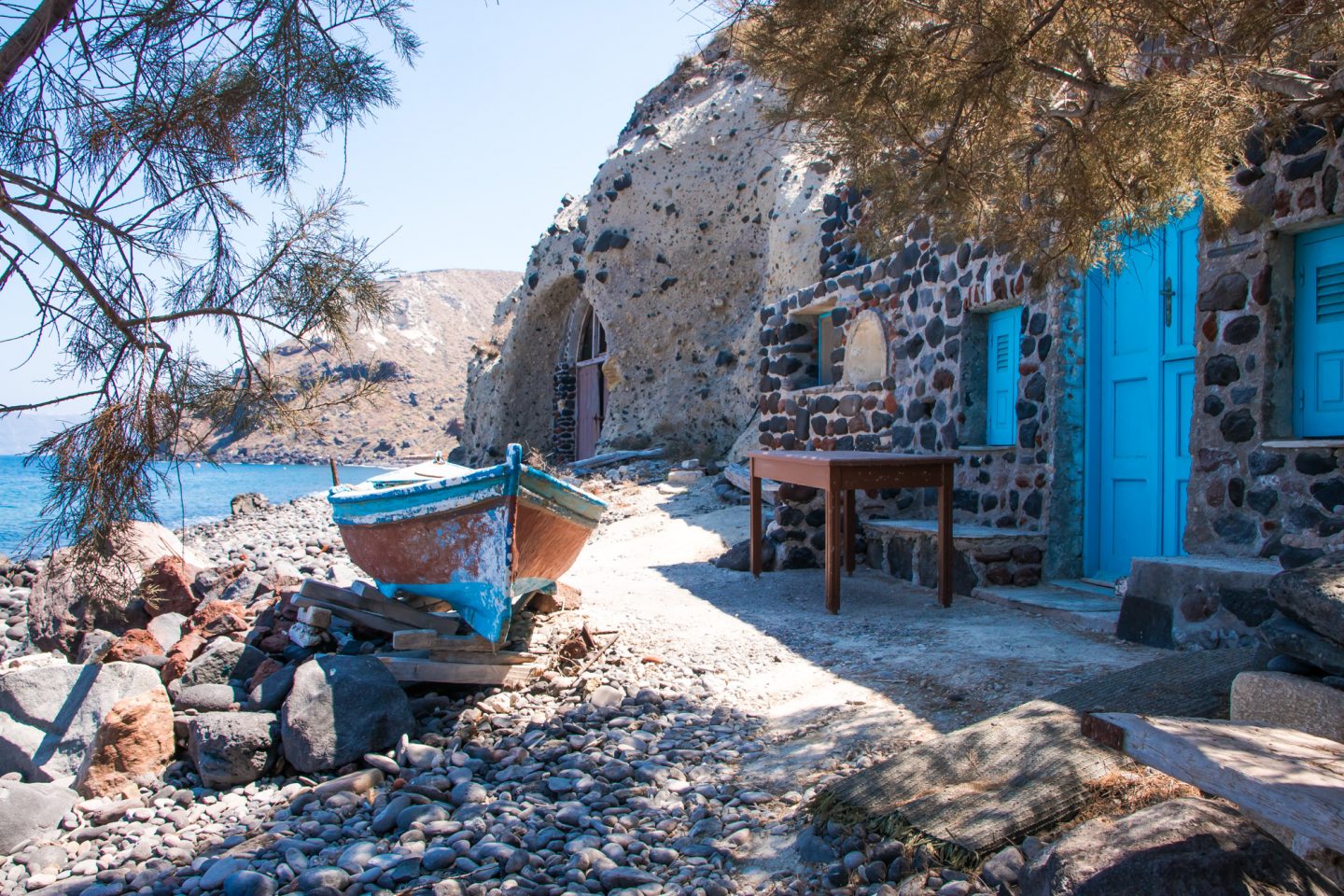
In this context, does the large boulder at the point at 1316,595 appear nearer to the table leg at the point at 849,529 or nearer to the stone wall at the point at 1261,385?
the stone wall at the point at 1261,385

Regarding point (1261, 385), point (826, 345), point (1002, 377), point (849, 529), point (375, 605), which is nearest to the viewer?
point (1261, 385)

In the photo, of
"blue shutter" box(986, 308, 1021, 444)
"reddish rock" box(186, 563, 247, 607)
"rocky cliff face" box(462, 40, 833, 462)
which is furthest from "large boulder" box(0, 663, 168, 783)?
"rocky cliff face" box(462, 40, 833, 462)

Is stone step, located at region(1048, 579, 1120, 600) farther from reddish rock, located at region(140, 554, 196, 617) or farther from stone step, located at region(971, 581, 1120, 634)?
reddish rock, located at region(140, 554, 196, 617)

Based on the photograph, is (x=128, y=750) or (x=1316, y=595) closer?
(x=1316, y=595)

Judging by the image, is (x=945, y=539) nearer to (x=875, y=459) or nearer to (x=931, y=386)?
(x=875, y=459)

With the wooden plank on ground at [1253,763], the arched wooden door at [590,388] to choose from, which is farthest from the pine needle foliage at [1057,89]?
the arched wooden door at [590,388]

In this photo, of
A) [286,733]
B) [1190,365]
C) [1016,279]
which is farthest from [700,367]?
[286,733]

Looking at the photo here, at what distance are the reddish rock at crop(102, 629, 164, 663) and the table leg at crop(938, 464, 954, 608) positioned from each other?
198 inches

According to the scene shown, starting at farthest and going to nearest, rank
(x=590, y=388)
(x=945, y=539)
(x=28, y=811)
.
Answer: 1. (x=590, y=388)
2. (x=945, y=539)
3. (x=28, y=811)

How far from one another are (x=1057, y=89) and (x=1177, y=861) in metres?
3.76

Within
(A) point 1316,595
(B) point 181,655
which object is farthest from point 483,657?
(A) point 1316,595

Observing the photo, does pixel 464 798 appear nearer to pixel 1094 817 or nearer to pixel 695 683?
pixel 695 683

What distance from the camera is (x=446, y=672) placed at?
4668 mm

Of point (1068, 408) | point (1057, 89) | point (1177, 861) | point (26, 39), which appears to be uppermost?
point (1057, 89)
